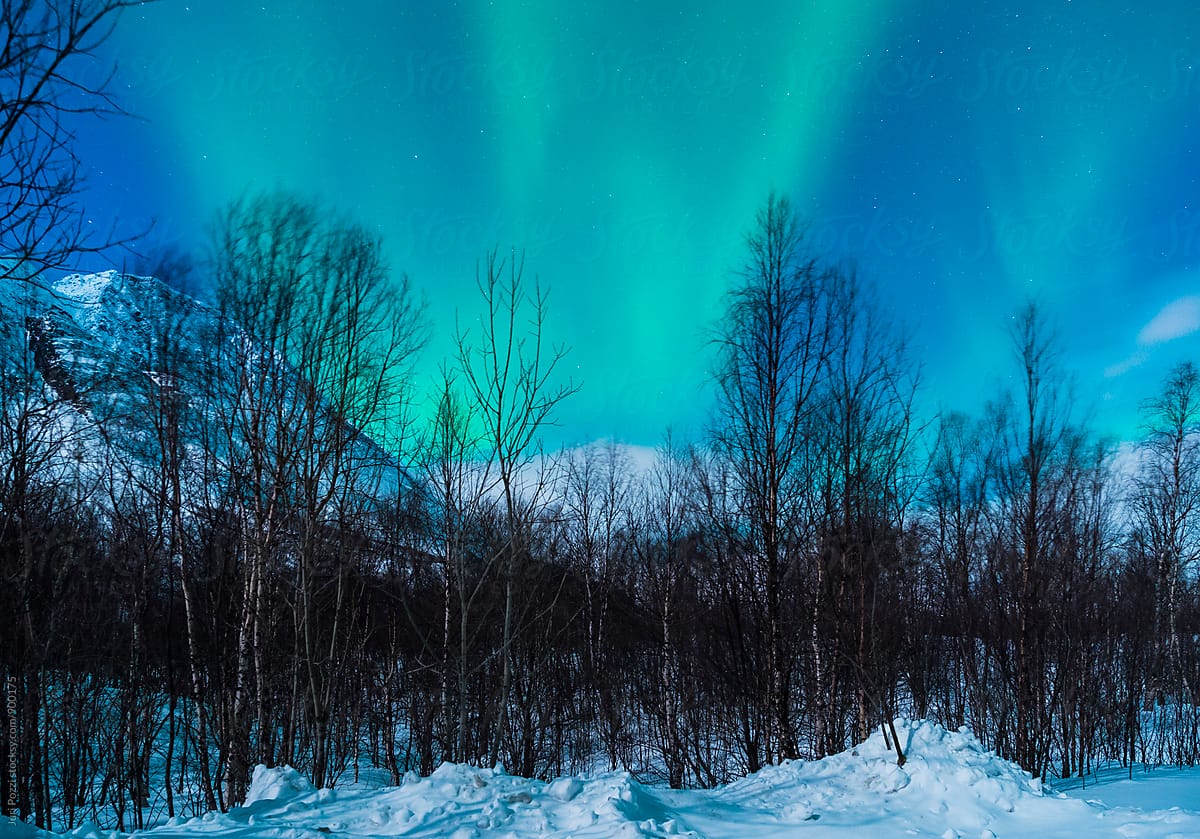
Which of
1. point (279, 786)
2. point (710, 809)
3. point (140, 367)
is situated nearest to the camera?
point (279, 786)

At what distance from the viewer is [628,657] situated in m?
22.8

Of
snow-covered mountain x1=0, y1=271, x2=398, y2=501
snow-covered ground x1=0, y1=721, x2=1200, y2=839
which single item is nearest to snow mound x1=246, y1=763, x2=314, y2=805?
snow-covered ground x1=0, y1=721, x2=1200, y2=839

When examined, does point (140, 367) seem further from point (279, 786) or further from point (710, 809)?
point (710, 809)

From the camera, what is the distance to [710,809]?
19.0 ft

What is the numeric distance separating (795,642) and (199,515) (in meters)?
8.49

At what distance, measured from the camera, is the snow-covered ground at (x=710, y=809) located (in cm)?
470

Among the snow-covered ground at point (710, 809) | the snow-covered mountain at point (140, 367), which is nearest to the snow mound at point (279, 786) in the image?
the snow-covered ground at point (710, 809)

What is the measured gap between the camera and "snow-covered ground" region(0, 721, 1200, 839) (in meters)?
4.70

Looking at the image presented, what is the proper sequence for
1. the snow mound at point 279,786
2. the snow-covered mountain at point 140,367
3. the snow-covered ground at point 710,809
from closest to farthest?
1. the snow-covered ground at point 710,809
2. the snow mound at point 279,786
3. the snow-covered mountain at point 140,367

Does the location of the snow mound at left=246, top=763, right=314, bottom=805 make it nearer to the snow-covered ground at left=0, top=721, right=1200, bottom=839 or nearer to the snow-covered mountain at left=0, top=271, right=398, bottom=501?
the snow-covered ground at left=0, top=721, right=1200, bottom=839

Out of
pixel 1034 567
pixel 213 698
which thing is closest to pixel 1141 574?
pixel 1034 567

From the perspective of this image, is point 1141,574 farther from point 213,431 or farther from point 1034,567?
point 213,431

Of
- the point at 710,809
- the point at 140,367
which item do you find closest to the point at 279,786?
the point at 710,809

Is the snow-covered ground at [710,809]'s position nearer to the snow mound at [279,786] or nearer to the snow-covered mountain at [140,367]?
the snow mound at [279,786]
